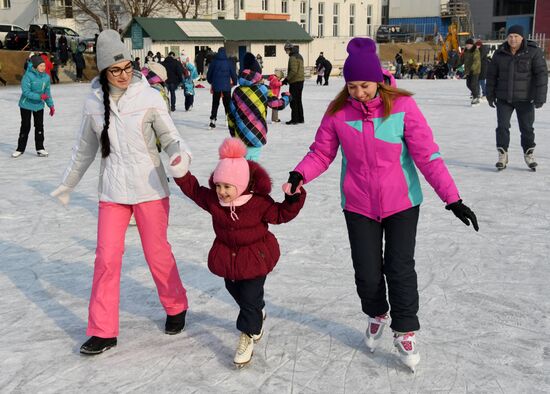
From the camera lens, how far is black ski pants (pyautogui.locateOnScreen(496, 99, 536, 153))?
7281 mm

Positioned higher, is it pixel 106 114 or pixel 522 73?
pixel 522 73

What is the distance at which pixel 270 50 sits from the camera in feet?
129

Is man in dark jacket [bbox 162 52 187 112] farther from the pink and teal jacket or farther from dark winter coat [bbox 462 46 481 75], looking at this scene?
the pink and teal jacket

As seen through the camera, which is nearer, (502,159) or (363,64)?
(363,64)

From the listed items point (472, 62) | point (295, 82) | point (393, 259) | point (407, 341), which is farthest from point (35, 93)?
point (472, 62)

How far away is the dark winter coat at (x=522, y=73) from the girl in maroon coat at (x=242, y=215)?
5.09 metres

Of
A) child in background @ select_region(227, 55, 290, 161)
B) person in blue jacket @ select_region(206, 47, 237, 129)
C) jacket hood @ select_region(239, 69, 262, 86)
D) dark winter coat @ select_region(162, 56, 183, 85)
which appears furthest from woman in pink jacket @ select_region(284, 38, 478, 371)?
dark winter coat @ select_region(162, 56, 183, 85)

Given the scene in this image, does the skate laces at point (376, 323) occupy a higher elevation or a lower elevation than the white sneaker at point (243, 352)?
higher

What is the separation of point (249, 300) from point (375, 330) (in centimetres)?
68

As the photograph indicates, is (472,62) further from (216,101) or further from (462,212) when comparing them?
(462,212)

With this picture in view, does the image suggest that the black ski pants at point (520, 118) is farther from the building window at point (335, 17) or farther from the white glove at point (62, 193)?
the building window at point (335, 17)

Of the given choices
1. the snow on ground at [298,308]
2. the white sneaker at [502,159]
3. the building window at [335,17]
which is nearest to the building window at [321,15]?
the building window at [335,17]

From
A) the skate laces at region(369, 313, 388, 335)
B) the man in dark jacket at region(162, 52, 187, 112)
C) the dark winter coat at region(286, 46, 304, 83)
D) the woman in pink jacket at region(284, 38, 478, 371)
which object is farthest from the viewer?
the man in dark jacket at region(162, 52, 187, 112)

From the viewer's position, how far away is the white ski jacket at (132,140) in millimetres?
3211
